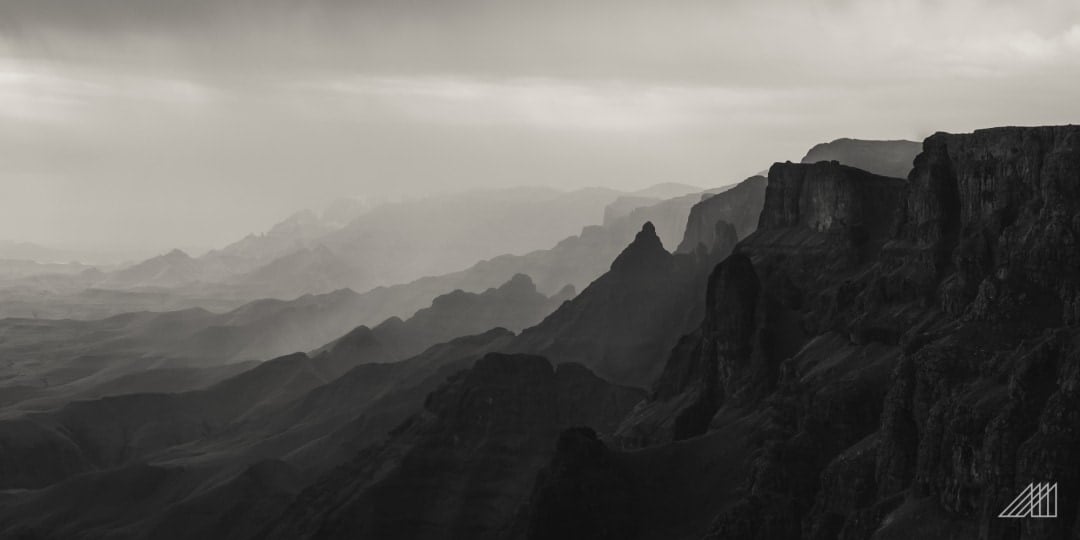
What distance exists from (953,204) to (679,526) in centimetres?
6205

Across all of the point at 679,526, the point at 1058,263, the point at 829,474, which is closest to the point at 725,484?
the point at 679,526

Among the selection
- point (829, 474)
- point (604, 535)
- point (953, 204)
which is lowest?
point (604, 535)

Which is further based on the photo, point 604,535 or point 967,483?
point 604,535

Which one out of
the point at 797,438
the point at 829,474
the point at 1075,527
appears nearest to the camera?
the point at 1075,527

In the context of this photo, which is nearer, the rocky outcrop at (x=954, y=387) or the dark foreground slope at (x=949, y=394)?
the rocky outcrop at (x=954, y=387)

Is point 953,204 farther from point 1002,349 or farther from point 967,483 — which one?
point 967,483

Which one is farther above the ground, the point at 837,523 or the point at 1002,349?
the point at 1002,349

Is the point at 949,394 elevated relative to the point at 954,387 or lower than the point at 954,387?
lower

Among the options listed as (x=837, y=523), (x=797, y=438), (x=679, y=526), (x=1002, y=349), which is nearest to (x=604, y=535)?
(x=679, y=526)

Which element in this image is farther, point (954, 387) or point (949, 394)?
point (954, 387)

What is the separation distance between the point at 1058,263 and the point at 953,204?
134 ft

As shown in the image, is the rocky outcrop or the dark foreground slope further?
the dark foreground slope

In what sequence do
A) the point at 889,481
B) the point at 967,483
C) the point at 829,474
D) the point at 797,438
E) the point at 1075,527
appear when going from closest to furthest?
the point at 1075,527
the point at 967,483
the point at 889,481
the point at 829,474
the point at 797,438

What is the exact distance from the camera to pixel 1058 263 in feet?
519
